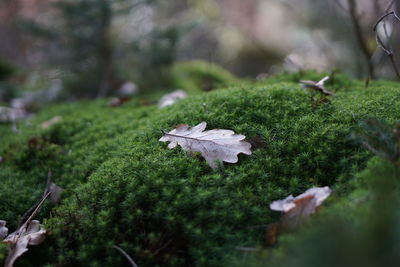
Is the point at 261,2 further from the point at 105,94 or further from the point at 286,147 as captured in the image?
the point at 286,147

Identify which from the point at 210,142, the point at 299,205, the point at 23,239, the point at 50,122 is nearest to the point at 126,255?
the point at 23,239

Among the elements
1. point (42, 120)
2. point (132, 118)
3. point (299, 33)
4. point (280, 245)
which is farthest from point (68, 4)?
point (299, 33)

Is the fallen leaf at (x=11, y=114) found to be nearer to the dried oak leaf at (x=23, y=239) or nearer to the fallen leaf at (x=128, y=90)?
the fallen leaf at (x=128, y=90)

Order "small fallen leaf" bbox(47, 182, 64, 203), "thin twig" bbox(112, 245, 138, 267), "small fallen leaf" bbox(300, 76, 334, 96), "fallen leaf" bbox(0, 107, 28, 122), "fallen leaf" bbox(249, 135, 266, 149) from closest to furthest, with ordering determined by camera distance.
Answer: "thin twig" bbox(112, 245, 138, 267), "fallen leaf" bbox(249, 135, 266, 149), "small fallen leaf" bbox(47, 182, 64, 203), "small fallen leaf" bbox(300, 76, 334, 96), "fallen leaf" bbox(0, 107, 28, 122)

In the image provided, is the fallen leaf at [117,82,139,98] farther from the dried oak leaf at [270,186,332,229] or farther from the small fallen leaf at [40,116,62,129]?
the dried oak leaf at [270,186,332,229]

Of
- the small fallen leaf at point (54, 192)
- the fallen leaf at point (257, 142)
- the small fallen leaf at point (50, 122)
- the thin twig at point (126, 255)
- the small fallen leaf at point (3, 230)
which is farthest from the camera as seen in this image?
the small fallen leaf at point (50, 122)

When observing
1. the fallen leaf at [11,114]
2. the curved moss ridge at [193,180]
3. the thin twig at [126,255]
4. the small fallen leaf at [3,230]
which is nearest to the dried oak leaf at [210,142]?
the curved moss ridge at [193,180]

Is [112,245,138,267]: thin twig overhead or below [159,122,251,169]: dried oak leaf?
Answer: below

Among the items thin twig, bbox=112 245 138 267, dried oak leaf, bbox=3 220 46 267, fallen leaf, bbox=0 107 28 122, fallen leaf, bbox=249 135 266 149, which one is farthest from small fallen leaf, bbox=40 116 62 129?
fallen leaf, bbox=249 135 266 149
